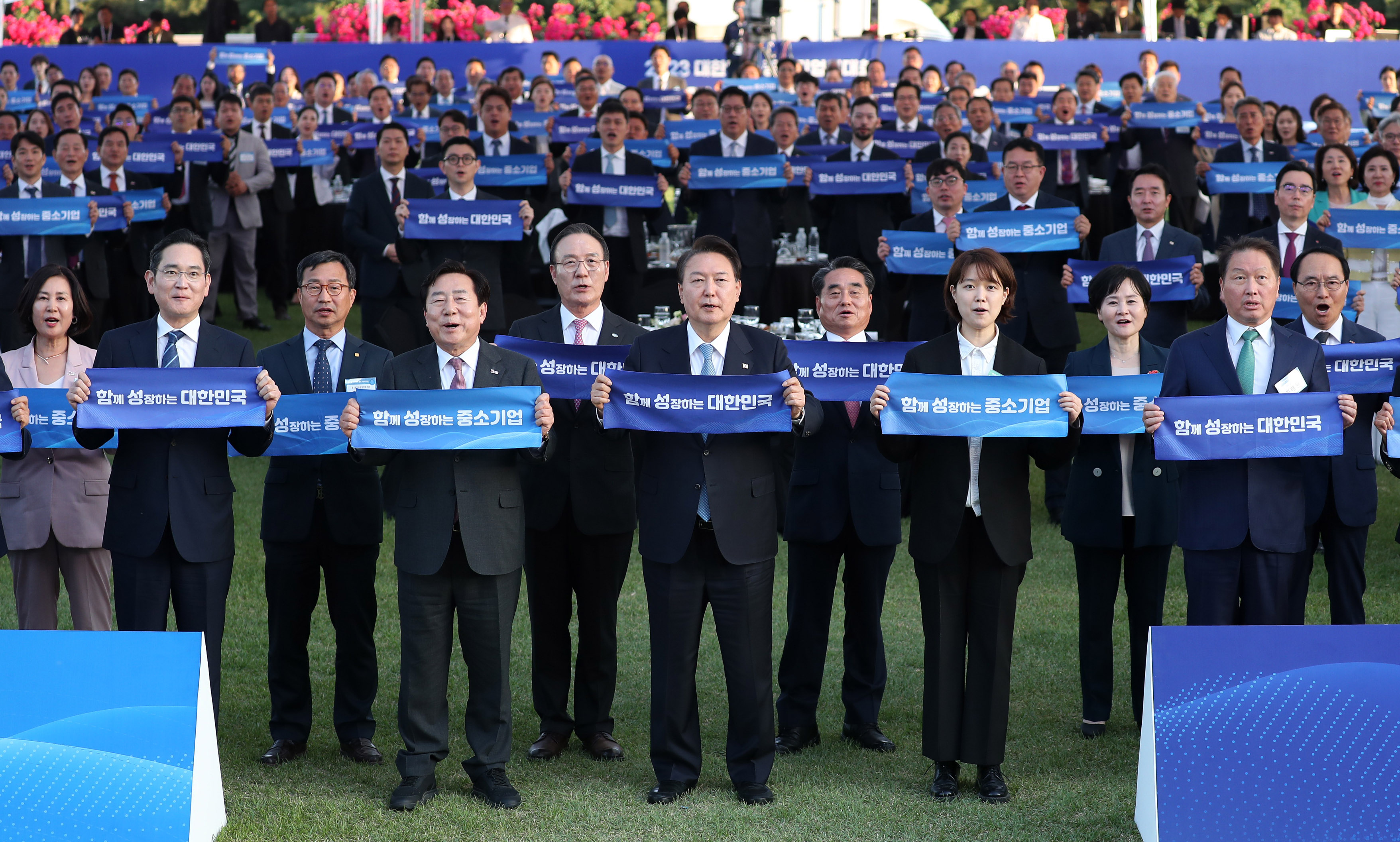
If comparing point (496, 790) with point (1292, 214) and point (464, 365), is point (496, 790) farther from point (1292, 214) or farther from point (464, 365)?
point (1292, 214)

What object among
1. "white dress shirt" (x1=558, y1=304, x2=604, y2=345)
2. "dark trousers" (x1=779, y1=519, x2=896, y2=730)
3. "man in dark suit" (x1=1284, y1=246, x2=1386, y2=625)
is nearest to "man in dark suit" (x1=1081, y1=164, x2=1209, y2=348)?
"man in dark suit" (x1=1284, y1=246, x2=1386, y2=625)

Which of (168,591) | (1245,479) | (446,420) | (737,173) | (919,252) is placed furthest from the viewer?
(737,173)

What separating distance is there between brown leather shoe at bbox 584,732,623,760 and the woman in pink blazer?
2.27 metres

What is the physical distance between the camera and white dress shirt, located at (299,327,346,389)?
6.04 metres

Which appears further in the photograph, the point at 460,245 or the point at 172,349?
the point at 460,245

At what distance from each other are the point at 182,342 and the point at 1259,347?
423 cm

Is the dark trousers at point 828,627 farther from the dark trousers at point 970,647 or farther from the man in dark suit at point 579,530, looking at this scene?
the man in dark suit at point 579,530

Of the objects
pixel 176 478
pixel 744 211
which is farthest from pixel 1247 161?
pixel 176 478

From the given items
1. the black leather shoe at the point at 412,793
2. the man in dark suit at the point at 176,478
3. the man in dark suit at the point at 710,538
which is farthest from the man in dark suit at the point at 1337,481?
the man in dark suit at the point at 176,478

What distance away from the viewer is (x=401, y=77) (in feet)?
72.8

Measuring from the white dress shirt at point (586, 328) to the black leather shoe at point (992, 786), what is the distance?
7.84 feet

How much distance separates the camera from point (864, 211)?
1193cm

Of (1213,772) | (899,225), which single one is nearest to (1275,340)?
(1213,772)

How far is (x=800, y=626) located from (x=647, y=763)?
2.86 ft
